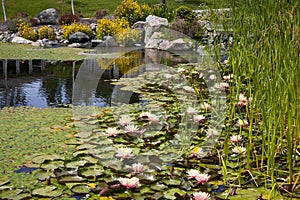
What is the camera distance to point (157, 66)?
614 centimetres

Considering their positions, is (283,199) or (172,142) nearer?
(283,199)

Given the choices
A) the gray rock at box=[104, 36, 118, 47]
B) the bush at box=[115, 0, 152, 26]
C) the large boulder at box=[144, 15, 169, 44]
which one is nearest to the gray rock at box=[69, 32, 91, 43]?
the gray rock at box=[104, 36, 118, 47]

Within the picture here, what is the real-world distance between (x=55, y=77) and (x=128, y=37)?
495cm

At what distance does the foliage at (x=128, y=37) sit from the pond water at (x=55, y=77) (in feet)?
6.62

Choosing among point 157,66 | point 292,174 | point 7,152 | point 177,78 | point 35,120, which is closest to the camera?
point 292,174

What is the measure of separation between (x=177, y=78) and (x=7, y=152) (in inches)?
110

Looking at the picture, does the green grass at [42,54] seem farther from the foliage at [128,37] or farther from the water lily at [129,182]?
the water lily at [129,182]

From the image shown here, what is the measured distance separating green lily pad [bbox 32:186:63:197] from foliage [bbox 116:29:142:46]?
826cm

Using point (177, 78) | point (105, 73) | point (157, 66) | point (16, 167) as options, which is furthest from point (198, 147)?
point (157, 66)

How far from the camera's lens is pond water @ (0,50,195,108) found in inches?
154

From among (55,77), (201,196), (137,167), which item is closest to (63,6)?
(55,77)

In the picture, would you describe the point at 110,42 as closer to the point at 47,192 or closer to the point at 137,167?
the point at 137,167

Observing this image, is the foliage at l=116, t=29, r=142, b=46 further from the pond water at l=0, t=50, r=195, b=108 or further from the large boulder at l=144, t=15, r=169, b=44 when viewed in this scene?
the pond water at l=0, t=50, r=195, b=108

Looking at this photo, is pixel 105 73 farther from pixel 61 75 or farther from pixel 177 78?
pixel 177 78
